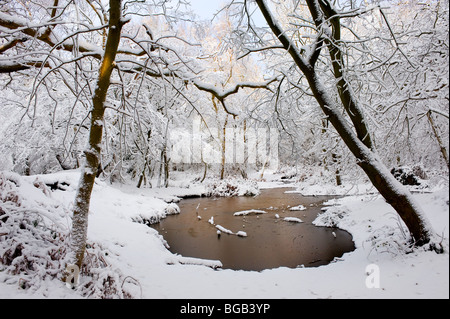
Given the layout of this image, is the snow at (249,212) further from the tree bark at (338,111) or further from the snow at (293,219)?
the tree bark at (338,111)

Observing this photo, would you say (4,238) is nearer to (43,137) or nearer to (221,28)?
(221,28)

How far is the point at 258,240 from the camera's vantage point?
24.1 ft

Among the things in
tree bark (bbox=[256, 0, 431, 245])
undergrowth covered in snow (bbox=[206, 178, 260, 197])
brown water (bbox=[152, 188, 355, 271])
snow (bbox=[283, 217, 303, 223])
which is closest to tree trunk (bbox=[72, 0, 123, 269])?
tree bark (bbox=[256, 0, 431, 245])

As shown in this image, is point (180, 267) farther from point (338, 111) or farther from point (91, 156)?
point (338, 111)

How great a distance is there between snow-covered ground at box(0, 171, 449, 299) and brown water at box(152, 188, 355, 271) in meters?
0.74

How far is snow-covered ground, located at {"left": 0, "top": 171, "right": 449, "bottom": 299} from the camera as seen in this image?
45.9 inches

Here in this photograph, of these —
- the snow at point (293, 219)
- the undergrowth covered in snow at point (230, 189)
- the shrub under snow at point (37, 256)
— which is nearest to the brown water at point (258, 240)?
the snow at point (293, 219)

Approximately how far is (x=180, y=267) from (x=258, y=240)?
3.43 meters

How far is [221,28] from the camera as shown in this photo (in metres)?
4.46

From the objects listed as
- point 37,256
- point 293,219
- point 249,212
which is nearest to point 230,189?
point 249,212
